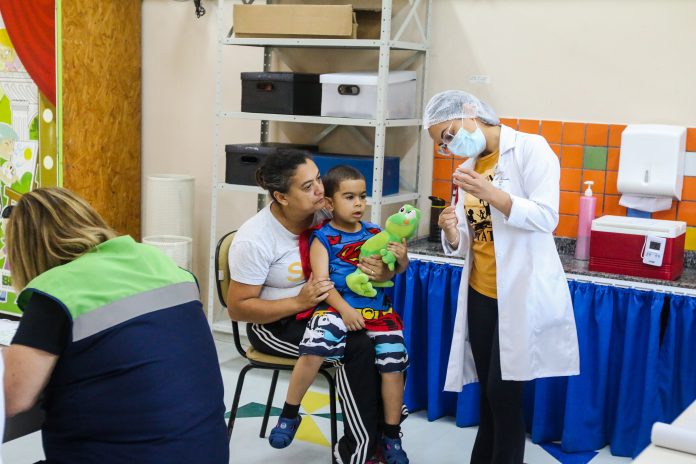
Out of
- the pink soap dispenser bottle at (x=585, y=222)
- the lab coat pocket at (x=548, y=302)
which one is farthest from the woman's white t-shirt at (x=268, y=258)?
the pink soap dispenser bottle at (x=585, y=222)

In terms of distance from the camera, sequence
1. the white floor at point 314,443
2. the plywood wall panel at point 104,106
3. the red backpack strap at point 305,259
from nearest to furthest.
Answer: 1. the red backpack strap at point 305,259
2. the white floor at point 314,443
3. the plywood wall panel at point 104,106

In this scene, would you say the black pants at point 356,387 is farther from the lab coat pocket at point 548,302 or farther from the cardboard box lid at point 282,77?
the cardboard box lid at point 282,77

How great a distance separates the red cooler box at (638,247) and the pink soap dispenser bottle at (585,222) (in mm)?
174

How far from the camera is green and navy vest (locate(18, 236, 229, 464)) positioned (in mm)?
1738

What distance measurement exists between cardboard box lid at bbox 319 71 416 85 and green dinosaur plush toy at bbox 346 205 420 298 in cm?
104

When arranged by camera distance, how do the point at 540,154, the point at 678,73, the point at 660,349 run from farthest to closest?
A: the point at 678,73 → the point at 660,349 → the point at 540,154

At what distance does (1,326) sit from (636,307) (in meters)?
2.46

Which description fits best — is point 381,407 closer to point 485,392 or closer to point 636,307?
point 485,392

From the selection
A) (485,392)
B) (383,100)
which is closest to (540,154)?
(485,392)

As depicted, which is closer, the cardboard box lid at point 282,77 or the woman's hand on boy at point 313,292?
the woman's hand on boy at point 313,292

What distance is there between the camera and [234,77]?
182 inches

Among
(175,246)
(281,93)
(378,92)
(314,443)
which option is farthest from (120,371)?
(175,246)

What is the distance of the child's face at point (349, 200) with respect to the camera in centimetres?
291

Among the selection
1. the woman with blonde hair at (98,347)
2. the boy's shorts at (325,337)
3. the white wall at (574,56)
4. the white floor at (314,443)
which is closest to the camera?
the woman with blonde hair at (98,347)
